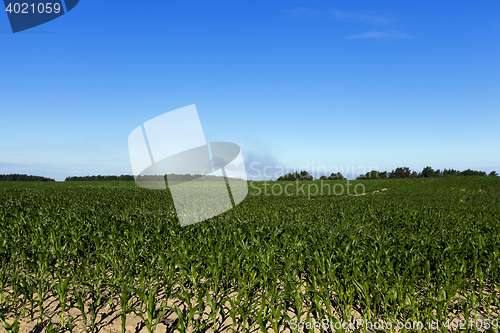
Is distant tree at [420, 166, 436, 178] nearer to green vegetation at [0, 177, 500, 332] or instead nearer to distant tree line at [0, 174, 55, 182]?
green vegetation at [0, 177, 500, 332]

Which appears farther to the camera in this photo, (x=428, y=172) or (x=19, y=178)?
(x=19, y=178)

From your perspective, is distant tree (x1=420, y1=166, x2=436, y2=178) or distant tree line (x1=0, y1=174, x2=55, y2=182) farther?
distant tree line (x1=0, y1=174, x2=55, y2=182)

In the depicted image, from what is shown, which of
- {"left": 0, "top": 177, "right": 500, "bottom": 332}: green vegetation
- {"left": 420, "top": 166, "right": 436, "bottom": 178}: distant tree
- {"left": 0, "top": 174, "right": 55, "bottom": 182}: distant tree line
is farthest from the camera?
{"left": 0, "top": 174, "right": 55, "bottom": 182}: distant tree line

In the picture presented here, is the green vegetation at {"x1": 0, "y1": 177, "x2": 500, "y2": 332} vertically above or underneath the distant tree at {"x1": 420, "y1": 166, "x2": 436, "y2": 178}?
above

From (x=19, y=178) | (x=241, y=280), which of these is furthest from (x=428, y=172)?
(x=19, y=178)

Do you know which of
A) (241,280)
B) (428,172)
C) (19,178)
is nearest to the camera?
(241,280)

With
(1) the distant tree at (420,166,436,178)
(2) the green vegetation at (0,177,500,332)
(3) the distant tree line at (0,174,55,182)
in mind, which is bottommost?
(1) the distant tree at (420,166,436,178)

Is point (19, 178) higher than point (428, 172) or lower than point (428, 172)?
higher

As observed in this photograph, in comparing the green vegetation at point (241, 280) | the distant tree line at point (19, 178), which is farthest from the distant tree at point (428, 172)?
the distant tree line at point (19, 178)

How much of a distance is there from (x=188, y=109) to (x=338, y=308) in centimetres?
516

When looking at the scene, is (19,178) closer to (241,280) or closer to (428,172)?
(241,280)

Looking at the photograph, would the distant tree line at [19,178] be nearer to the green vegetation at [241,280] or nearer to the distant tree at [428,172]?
the green vegetation at [241,280]

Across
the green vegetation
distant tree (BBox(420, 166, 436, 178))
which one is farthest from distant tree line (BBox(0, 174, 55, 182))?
distant tree (BBox(420, 166, 436, 178))

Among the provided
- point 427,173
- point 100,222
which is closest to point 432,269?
point 100,222
